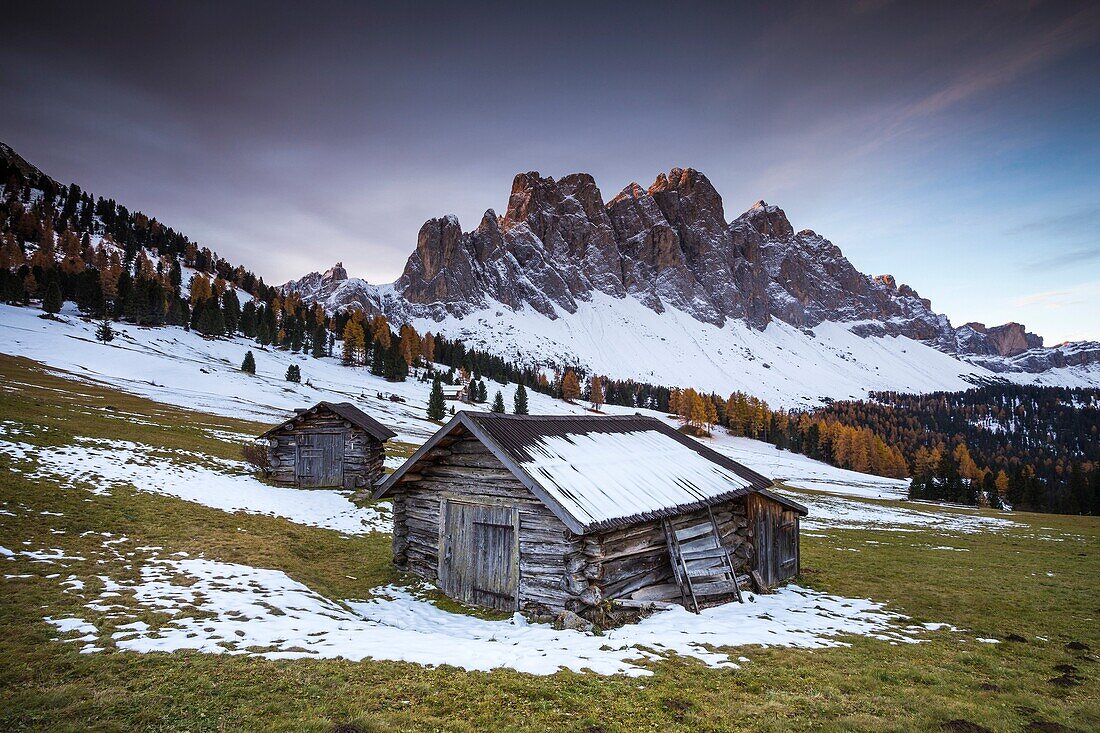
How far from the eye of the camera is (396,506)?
18.8 meters

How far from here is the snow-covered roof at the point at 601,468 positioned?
1466cm

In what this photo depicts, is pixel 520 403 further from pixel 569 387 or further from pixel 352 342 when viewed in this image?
pixel 352 342

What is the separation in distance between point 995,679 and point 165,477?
34.2 metres

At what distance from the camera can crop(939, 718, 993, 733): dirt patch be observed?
26.3ft

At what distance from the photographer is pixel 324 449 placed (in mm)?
35125

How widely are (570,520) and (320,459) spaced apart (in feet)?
89.6

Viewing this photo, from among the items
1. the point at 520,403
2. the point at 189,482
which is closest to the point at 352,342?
the point at 520,403

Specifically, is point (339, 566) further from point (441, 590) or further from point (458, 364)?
point (458, 364)

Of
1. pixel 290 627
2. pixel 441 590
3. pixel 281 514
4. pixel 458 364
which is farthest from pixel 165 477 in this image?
pixel 458 364

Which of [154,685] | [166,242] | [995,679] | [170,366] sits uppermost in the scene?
[166,242]

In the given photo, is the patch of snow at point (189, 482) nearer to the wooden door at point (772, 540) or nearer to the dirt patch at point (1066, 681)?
the wooden door at point (772, 540)

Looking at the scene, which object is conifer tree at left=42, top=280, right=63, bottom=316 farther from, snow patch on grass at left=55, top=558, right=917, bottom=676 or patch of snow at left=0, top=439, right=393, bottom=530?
snow patch on grass at left=55, top=558, right=917, bottom=676

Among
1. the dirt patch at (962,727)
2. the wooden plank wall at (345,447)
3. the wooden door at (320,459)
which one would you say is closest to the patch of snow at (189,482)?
the wooden door at (320,459)

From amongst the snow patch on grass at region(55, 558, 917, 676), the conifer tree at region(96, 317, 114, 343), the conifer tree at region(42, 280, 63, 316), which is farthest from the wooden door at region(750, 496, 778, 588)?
the conifer tree at region(42, 280, 63, 316)
